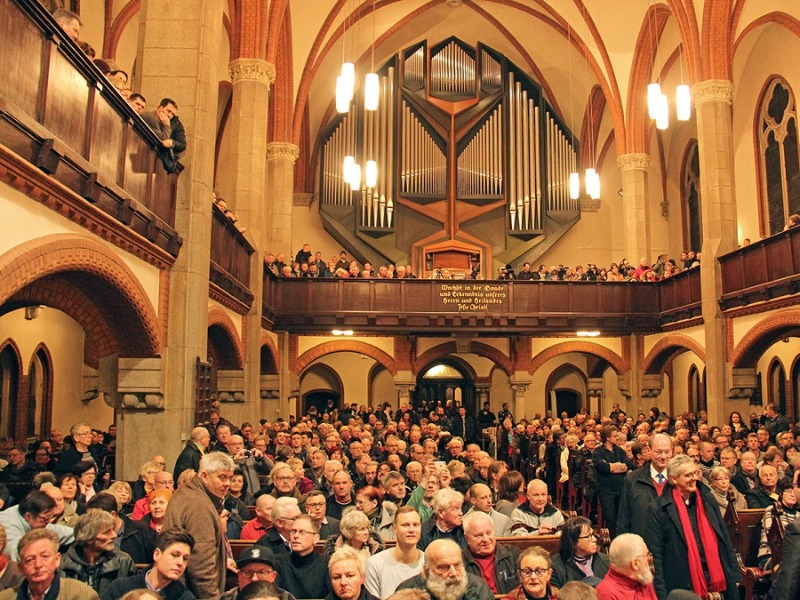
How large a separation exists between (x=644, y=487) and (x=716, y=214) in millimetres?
12272

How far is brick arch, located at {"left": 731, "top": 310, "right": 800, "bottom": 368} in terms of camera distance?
14.3 metres

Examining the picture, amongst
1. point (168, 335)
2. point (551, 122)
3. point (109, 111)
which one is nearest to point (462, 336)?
point (551, 122)

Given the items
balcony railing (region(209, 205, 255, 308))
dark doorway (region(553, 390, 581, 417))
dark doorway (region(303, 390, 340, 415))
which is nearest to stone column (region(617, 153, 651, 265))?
dark doorway (region(553, 390, 581, 417))

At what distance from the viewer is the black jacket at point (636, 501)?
5.57m

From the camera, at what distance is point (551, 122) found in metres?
27.0

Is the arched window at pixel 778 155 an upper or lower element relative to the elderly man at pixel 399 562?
upper

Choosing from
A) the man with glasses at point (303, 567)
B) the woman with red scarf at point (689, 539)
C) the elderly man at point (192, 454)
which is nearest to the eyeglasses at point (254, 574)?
the man with glasses at point (303, 567)

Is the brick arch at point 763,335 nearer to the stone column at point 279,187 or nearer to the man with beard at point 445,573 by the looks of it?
the stone column at point 279,187

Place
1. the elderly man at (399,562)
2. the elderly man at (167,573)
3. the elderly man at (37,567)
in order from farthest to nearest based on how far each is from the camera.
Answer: the elderly man at (399,562) < the elderly man at (167,573) < the elderly man at (37,567)

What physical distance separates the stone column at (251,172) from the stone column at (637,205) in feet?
36.4

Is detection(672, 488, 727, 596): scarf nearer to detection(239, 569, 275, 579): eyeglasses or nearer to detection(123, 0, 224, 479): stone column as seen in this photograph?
detection(239, 569, 275, 579): eyeglasses

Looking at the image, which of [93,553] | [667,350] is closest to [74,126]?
[93,553]

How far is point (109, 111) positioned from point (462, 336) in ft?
49.6

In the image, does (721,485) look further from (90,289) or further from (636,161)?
(636,161)
